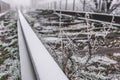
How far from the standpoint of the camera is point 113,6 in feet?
42.1

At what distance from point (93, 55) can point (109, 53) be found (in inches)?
11.4

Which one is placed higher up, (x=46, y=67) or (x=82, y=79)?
(x=46, y=67)

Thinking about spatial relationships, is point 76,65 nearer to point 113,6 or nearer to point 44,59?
point 44,59

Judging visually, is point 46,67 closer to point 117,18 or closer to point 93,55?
point 93,55

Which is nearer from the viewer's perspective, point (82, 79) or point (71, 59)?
point (82, 79)

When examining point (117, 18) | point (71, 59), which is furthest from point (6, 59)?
point (117, 18)

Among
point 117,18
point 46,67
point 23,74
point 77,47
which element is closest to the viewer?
point 46,67

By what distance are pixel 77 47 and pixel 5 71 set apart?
1131 mm

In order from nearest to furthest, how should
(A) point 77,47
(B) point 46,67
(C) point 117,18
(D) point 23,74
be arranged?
(B) point 46,67 < (D) point 23,74 < (A) point 77,47 < (C) point 117,18

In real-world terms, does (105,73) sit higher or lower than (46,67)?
lower

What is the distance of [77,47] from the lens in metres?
3.06

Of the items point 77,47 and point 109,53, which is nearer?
point 109,53

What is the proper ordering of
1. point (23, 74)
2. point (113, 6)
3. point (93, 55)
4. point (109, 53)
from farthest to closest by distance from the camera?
1. point (113, 6)
2. point (109, 53)
3. point (93, 55)
4. point (23, 74)

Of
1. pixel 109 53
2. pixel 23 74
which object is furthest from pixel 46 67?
pixel 109 53
